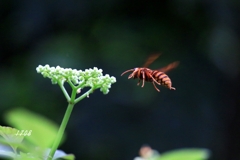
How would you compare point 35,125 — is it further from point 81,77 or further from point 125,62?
point 125,62

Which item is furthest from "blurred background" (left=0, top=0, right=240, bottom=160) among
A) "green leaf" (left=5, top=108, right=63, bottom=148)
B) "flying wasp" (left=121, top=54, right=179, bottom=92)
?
"green leaf" (left=5, top=108, right=63, bottom=148)

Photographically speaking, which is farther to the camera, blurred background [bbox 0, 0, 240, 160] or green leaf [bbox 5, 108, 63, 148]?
blurred background [bbox 0, 0, 240, 160]

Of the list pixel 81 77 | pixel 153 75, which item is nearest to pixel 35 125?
pixel 81 77

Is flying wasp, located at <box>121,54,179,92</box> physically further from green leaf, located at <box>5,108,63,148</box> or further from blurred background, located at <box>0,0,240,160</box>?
blurred background, located at <box>0,0,240,160</box>

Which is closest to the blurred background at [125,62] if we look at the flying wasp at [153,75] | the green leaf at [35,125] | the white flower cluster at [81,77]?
the flying wasp at [153,75]

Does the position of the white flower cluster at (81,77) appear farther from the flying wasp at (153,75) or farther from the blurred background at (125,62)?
the blurred background at (125,62)

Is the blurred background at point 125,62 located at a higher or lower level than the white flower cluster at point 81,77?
higher

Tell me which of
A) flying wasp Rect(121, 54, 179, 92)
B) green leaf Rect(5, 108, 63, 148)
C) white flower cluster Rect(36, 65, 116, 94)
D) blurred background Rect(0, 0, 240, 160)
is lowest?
green leaf Rect(5, 108, 63, 148)

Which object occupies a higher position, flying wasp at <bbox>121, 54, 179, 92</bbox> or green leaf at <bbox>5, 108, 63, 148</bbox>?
flying wasp at <bbox>121, 54, 179, 92</bbox>

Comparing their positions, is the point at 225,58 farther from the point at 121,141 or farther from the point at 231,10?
the point at 121,141
